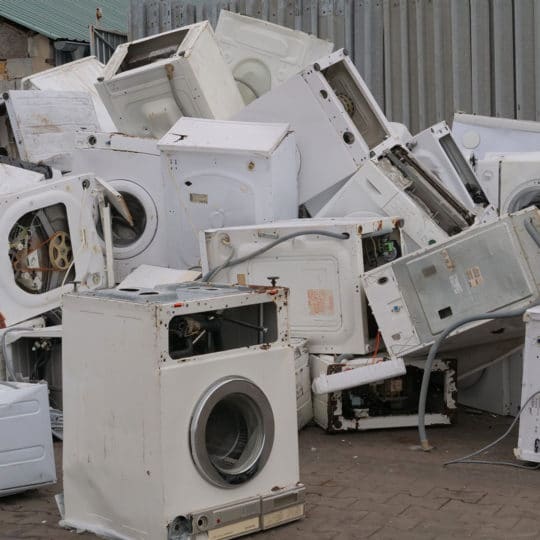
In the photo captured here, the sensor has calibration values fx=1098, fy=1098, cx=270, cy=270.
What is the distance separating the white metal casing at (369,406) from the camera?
19.3 feet

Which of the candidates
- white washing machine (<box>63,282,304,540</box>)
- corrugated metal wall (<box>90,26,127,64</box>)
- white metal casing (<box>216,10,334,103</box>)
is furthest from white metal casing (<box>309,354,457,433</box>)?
corrugated metal wall (<box>90,26,127,64</box>)

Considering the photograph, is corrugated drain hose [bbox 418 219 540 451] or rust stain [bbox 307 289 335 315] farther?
rust stain [bbox 307 289 335 315]

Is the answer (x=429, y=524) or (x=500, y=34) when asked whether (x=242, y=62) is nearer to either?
(x=500, y=34)

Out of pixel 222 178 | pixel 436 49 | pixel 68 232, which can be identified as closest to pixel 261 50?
pixel 436 49

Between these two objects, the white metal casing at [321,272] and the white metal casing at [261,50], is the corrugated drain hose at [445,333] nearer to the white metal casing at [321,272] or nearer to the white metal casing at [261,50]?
the white metal casing at [321,272]

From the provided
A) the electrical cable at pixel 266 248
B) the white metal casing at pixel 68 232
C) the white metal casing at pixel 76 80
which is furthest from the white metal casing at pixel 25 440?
the white metal casing at pixel 76 80

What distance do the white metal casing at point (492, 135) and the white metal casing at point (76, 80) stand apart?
9.09 ft

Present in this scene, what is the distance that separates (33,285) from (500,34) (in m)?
4.63

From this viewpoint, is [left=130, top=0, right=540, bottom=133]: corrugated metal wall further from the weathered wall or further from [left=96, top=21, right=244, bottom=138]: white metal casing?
the weathered wall

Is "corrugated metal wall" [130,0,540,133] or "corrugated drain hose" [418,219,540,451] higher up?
"corrugated metal wall" [130,0,540,133]

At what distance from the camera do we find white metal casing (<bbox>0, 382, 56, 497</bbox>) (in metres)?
4.77

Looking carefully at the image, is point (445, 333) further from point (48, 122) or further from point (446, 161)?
point (48, 122)

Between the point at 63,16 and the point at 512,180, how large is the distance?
9.17 meters

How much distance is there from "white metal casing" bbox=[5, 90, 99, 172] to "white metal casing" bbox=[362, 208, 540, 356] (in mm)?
3367
